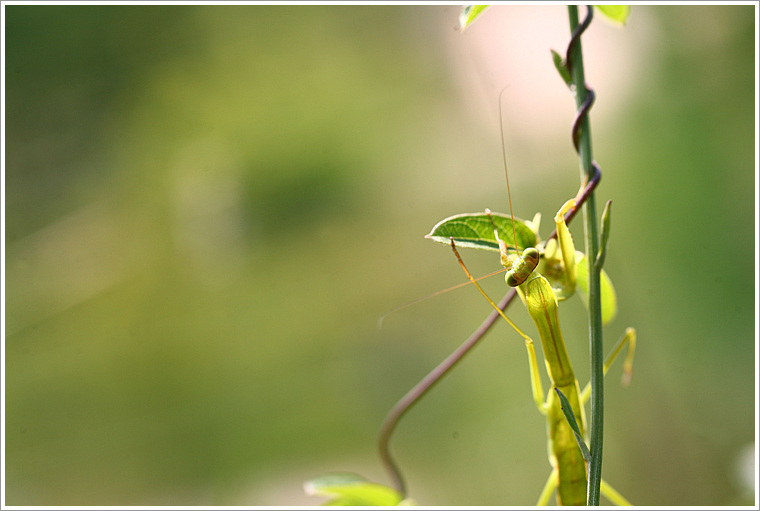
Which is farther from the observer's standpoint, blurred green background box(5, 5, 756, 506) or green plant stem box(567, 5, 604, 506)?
blurred green background box(5, 5, 756, 506)

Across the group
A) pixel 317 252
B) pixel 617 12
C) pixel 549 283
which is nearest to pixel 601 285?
pixel 549 283

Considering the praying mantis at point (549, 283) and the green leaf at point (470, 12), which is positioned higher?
the green leaf at point (470, 12)

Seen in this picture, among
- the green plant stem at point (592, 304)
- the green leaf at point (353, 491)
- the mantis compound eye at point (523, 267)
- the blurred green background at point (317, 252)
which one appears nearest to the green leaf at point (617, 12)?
the green plant stem at point (592, 304)

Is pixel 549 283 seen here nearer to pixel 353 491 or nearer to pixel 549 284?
pixel 549 284

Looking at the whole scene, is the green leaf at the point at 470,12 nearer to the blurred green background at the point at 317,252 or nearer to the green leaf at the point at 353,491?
the green leaf at the point at 353,491

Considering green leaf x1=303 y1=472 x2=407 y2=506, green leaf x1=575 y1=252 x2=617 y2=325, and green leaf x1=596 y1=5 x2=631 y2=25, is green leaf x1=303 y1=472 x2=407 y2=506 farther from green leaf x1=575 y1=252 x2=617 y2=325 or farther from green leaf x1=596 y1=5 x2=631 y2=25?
green leaf x1=596 y1=5 x2=631 y2=25

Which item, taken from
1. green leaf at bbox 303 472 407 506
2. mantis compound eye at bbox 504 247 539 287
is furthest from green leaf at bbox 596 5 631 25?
green leaf at bbox 303 472 407 506
